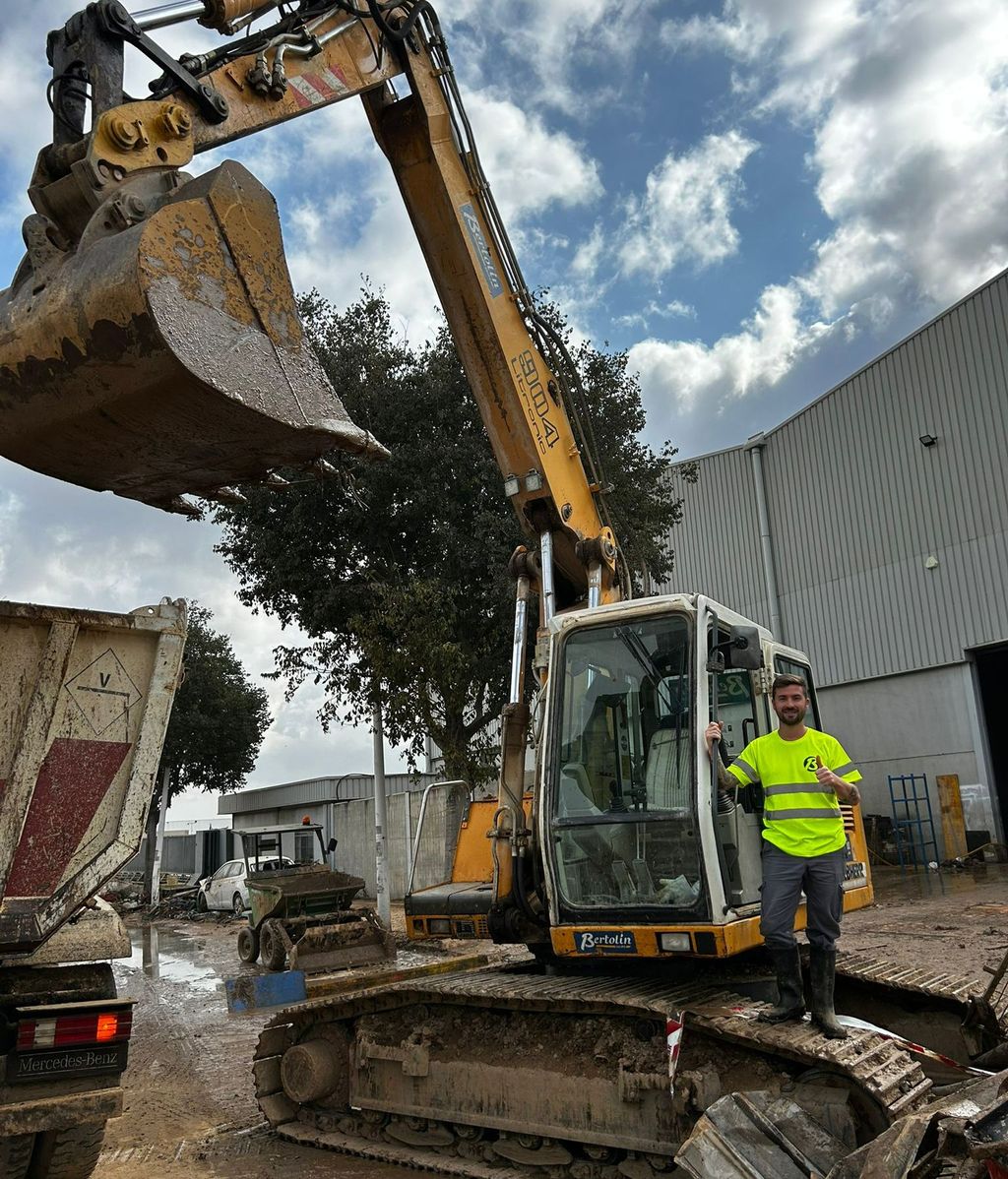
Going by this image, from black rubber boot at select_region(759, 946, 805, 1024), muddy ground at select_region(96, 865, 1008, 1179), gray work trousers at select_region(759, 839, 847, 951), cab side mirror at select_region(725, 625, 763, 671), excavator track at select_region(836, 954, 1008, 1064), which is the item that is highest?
cab side mirror at select_region(725, 625, 763, 671)

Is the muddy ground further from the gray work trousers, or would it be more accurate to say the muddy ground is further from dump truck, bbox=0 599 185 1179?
the gray work trousers

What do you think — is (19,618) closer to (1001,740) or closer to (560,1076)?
(560,1076)

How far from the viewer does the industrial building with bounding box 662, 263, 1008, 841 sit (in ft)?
74.2

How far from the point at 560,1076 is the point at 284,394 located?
3876 mm

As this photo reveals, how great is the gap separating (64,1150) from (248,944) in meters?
11.6

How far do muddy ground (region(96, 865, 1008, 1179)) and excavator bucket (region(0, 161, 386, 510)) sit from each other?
4.10 metres

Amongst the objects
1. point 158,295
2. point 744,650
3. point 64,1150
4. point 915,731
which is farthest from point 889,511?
point 158,295

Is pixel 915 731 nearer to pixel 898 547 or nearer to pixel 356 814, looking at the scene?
pixel 898 547

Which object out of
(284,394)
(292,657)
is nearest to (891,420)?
(292,657)

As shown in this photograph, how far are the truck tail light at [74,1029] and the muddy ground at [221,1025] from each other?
5.12 feet

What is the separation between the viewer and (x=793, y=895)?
5.02 meters

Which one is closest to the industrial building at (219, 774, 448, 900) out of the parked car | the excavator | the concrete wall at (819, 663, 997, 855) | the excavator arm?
the parked car

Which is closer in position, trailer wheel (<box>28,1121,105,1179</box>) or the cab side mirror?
trailer wheel (<box>28,1121,105,1179</box>)

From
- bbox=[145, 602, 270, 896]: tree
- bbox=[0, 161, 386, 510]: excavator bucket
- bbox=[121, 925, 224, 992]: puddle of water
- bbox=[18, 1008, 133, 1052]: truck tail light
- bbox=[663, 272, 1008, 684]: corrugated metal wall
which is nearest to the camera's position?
bbox=[0, 161, 386, 510]: excavator bucket
